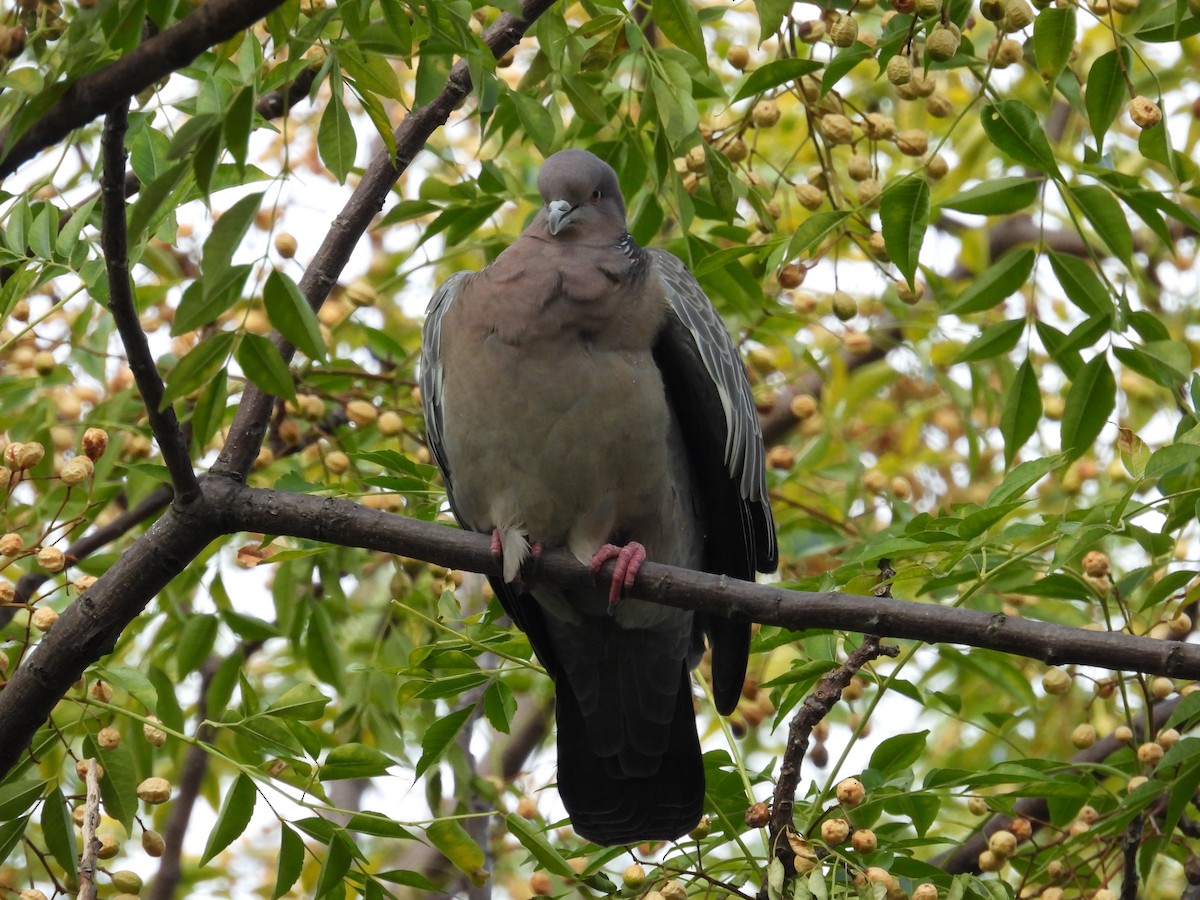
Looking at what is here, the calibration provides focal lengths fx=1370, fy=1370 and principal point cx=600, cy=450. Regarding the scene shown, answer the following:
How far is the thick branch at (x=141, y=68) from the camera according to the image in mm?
2045

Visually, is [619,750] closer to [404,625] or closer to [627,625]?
[627,625]

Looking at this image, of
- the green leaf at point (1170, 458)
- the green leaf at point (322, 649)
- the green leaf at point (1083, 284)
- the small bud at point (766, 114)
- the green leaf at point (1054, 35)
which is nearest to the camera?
the green leaf at point (1170, 458)

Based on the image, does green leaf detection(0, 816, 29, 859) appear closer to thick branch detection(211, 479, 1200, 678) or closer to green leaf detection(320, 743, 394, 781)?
green leaf detection(320, 743, 394, 781)

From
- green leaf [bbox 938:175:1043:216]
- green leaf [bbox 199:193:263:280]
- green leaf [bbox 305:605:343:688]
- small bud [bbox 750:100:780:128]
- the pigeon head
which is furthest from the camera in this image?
green leaf [bbox 305:605:343:688]

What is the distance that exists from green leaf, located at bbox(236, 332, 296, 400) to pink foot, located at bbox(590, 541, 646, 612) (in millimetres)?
1229

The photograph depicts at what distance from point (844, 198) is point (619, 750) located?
5.71ft

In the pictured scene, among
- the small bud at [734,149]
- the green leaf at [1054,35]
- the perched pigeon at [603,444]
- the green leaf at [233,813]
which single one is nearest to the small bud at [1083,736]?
the perched pigeon at [603,444]

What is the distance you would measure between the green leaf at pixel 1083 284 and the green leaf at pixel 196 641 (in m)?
2.54

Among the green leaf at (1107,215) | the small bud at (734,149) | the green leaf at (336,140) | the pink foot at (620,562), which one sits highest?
the small bud at (734,149)

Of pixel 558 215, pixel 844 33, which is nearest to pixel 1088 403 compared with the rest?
pixel 844 33

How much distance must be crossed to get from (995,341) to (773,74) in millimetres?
966

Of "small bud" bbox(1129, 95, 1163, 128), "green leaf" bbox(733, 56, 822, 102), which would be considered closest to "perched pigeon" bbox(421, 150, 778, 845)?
"green leaf" bbox(733, 56, 822, 102)

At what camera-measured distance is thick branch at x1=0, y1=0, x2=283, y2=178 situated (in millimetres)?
2045

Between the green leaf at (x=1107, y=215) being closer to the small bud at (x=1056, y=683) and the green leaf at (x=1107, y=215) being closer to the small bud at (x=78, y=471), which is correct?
the small bud at (x=1056, y=683)
